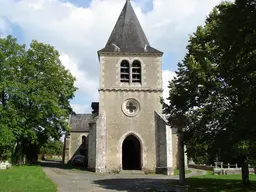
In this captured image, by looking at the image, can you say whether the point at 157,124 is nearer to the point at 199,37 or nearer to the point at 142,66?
the point at 142,66

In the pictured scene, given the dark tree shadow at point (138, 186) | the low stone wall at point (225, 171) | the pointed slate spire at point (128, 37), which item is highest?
the pointed slate spire at point (128, 37)

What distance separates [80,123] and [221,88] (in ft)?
109

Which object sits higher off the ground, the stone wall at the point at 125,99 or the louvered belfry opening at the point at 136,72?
the louvered belfry opening at the point at 136,72

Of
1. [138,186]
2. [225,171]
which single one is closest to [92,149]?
[138,186]

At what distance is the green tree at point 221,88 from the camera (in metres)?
9.64

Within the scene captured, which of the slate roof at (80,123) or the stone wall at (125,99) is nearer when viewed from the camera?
the stone wall at (125,99)

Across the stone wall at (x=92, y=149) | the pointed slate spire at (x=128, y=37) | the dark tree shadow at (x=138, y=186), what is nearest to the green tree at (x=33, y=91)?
the stone wall at (x=92, y=149)

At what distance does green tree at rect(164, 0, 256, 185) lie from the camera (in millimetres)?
9641

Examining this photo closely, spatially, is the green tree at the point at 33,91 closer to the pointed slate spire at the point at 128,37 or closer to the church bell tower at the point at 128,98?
the church bell tower at the point at 128,98

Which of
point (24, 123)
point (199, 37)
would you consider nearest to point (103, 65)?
point (24, 123)

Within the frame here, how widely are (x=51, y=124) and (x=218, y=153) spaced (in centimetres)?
2039

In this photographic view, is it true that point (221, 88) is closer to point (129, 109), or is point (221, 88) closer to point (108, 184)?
point (108, 184)

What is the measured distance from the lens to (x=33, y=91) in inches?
1129

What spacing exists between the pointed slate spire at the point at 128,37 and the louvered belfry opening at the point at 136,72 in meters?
1.23
